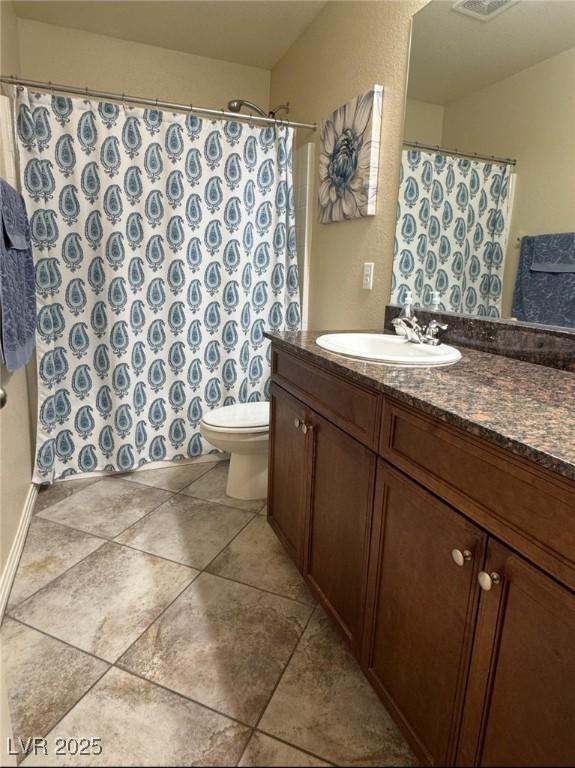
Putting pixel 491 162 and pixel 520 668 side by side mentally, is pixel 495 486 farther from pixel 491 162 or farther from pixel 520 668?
pixel 491 162

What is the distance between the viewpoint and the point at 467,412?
2.87ft

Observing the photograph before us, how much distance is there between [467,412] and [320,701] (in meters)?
0.88

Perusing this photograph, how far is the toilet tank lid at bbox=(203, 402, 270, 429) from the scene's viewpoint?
214 centimetres

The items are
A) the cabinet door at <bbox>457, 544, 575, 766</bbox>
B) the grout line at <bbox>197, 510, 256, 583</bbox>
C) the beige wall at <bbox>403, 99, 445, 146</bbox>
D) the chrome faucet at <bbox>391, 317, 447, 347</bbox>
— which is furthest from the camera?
the grout line at <bbox>197, 510, 256, 583</bbox>

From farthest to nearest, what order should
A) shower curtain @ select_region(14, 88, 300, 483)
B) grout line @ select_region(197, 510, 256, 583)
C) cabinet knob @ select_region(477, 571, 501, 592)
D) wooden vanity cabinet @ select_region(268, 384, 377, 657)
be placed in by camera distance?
shower curtain @ select_region(14, 88, 300, 483), grout line @ select_region(197, 510, 256, 583), wooden vanity cabinet @ select_region(268, 384, 377, 657), cabinet knob @ select_region(477, 571, 501, 592)

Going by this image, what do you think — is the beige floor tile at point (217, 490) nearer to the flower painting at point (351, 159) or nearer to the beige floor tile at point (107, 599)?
the beige floor tile at point (107, 599)

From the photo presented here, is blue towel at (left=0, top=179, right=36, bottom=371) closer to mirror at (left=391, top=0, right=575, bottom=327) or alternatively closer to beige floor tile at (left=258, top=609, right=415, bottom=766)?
beige floor tile at (left=258, top=609, right=415, bottom=766)

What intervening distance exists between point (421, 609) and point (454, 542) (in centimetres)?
20

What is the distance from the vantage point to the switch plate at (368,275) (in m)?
2.06

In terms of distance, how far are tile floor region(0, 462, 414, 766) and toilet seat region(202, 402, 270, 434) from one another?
412 millimetres

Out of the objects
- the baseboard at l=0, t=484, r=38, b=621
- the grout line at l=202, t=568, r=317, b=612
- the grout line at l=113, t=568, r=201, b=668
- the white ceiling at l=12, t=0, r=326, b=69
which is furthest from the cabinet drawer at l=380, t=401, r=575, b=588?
the white ceiling at l=12, t=0, r=326, b=69

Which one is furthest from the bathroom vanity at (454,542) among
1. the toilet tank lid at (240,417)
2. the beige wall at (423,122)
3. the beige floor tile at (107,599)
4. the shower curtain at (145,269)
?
the shower curtain at (145,269)

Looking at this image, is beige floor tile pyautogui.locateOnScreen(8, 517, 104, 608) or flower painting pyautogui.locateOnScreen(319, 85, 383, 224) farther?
flower painting pyautogui.locateOnScreen(319, 85, 383, 224)

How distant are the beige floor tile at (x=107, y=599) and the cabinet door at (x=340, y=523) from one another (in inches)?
21.3
